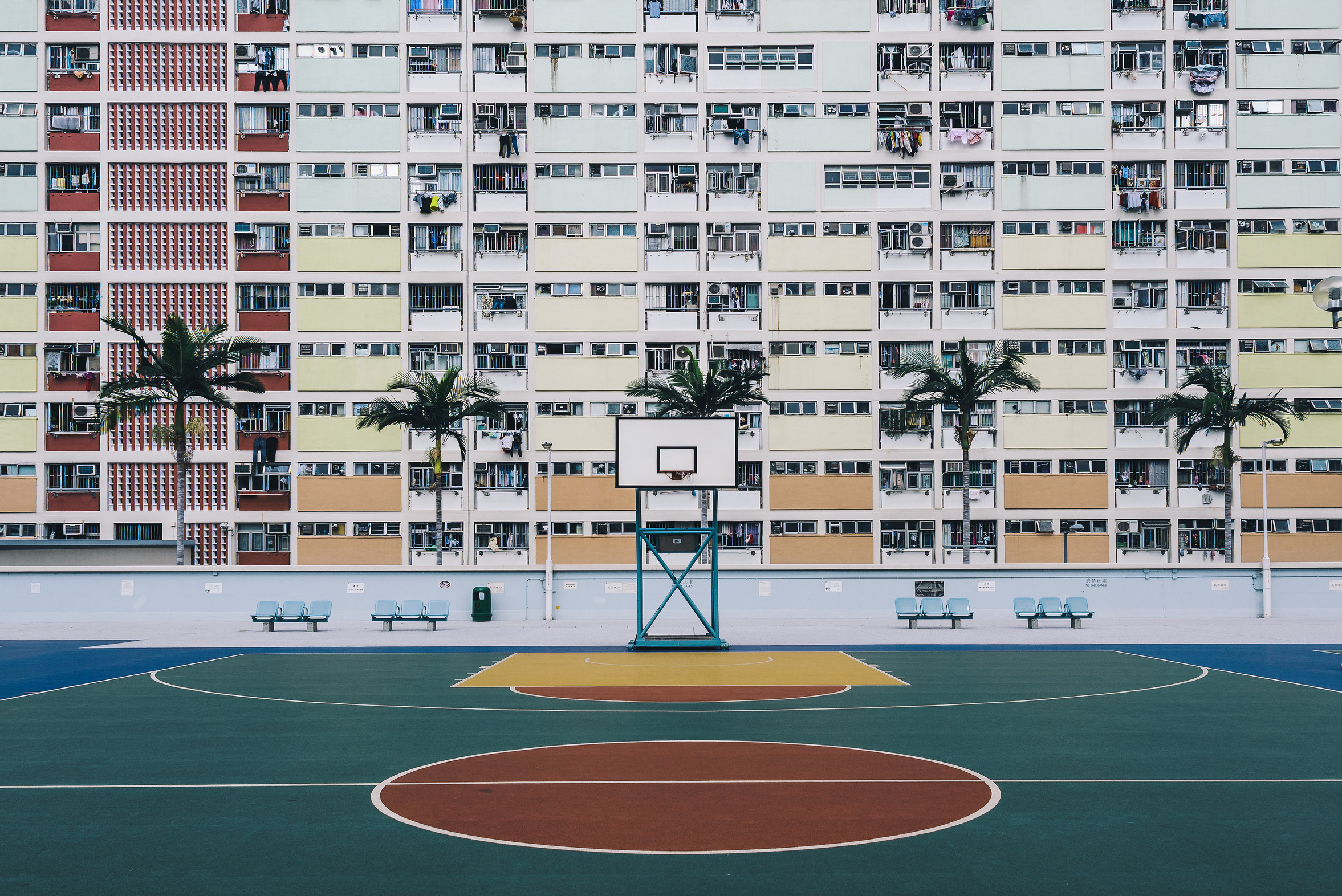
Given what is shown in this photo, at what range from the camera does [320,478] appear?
186 ft

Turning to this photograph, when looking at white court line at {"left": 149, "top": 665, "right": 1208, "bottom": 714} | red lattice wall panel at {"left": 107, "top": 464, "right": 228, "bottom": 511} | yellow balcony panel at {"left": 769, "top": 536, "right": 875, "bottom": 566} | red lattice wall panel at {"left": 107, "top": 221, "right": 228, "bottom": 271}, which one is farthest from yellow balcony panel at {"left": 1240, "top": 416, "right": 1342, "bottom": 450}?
red lattice wall panel at {"left": 107, "top": 221, "right": 228, "bottom": 271}

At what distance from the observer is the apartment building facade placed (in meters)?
56.7

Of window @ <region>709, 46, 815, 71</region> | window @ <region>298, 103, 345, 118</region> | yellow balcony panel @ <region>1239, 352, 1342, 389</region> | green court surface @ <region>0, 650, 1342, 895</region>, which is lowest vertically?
green court surface @ <region>0, 650, 1342, 895</region>

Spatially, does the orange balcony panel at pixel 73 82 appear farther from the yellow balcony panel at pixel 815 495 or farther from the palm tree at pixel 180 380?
the yellow balcony panel at pixel 815 495

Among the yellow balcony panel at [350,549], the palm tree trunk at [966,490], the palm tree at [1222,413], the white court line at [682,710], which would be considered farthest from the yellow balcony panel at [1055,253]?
the white court line at [682,710]

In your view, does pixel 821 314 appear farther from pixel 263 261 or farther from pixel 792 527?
pixel 263 261

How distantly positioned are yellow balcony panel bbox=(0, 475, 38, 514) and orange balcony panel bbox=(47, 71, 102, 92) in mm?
19742

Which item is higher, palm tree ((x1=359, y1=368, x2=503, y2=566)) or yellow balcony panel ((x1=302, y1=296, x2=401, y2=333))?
yellow balcony panel ((x1=302, y1=296, x2=401, y2=333))

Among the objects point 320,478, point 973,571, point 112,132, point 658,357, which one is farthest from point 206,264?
point 973,571

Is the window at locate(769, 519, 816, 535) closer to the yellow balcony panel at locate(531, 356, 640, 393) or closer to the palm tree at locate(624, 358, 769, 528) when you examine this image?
the palm tree at locate(624, 358, 769, 528)

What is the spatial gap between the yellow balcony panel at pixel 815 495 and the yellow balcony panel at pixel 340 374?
20.4 metres

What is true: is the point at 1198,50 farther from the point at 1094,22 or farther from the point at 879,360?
the point at 879,360

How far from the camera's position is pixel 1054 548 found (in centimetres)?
5662

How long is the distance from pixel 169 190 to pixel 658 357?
26.1 metres
